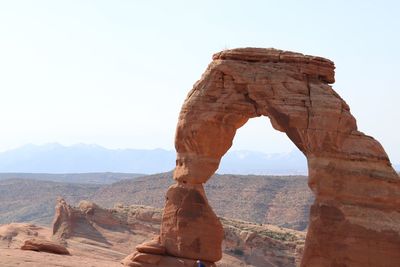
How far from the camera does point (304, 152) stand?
2131cm

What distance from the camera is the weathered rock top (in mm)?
21719

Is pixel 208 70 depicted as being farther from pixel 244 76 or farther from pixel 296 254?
pixel 296 254

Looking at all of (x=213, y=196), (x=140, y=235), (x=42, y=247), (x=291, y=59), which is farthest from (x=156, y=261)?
(x=213, y=196)

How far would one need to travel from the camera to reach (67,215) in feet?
133

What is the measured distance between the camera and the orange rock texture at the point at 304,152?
64.8 feet

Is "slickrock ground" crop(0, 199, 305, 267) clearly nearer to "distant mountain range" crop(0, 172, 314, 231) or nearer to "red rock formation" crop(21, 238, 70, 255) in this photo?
"red rock formation" crop(21, 238, 70, 255)

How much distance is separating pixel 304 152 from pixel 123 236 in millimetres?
21631

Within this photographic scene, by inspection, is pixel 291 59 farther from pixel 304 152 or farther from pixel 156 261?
pixel 156 261

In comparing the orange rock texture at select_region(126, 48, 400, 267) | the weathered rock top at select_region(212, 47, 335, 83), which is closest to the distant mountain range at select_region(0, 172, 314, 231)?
the orange rock texture at select_region(126, 48, 400, 267)

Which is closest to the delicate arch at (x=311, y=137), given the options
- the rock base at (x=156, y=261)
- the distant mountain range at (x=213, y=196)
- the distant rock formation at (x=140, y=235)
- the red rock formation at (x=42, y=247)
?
the rock base at (x=156, y=261)

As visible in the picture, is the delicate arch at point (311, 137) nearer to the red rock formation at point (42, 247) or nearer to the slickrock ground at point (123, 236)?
the red rock formation at point (42, 247)

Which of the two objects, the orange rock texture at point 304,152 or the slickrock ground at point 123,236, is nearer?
the orange rock texture at point 304,152

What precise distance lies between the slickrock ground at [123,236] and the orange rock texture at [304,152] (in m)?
12.9

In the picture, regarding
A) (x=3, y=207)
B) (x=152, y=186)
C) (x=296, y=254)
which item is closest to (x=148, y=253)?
(x=296, y=254)
